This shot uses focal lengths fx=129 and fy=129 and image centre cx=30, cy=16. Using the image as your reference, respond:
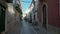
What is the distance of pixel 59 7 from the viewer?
1017 centimetres

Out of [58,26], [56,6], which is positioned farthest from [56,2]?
[58,26]

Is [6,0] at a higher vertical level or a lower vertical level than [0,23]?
higher

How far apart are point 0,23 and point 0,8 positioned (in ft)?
4.25

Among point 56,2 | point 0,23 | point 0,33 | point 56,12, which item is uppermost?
point 56,2

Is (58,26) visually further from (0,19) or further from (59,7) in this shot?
(0,19)

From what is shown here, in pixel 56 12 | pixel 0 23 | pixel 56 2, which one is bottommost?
pixel 0 23

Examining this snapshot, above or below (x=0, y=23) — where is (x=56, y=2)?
above

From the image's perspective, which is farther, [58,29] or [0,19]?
[0,19]

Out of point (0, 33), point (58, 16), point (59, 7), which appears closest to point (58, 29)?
point (58, 16)

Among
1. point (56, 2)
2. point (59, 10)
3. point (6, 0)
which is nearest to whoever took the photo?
point (59, 10)

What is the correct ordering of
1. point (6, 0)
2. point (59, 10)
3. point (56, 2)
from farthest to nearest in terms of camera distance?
point (6, 0)
point (56, 2)
point (59, 10)

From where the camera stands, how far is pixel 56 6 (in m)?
10.8

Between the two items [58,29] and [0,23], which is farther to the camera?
[0,23]

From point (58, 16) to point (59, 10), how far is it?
549 millimetres
